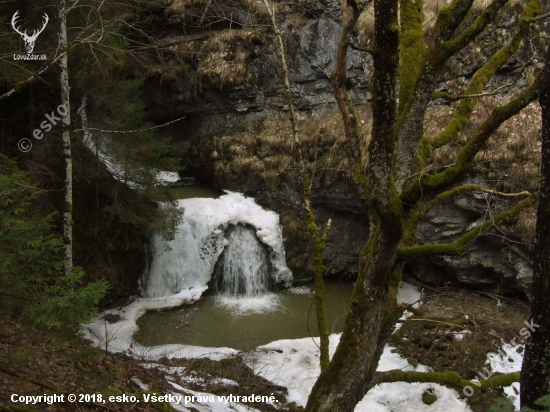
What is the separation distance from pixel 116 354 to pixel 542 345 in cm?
595

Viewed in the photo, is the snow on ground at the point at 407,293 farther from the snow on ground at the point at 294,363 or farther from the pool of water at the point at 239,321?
the snow on ground at the point at 294,363

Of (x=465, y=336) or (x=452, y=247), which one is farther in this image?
(x=465, y=336)

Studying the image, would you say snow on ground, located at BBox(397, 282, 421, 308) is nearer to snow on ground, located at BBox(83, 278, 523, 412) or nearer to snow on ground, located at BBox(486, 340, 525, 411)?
snow on ground, located at BBox(83, 278, 523, 412)

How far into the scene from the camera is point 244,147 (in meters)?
12.3

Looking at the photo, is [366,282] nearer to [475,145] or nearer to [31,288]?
[475,145]

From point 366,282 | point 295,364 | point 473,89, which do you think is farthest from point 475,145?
point 295,364

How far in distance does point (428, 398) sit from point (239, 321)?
13.7ft

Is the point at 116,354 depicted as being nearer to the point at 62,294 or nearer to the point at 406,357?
the point at 62,294

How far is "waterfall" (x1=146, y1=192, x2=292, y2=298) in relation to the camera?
400 inches

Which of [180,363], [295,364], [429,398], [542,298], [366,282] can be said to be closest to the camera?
[542,298]

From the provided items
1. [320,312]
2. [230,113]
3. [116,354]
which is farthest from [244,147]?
[320,312]

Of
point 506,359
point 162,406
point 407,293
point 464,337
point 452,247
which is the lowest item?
point 506,359

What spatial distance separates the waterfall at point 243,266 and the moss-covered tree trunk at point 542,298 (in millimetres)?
7960

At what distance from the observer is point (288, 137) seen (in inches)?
472
